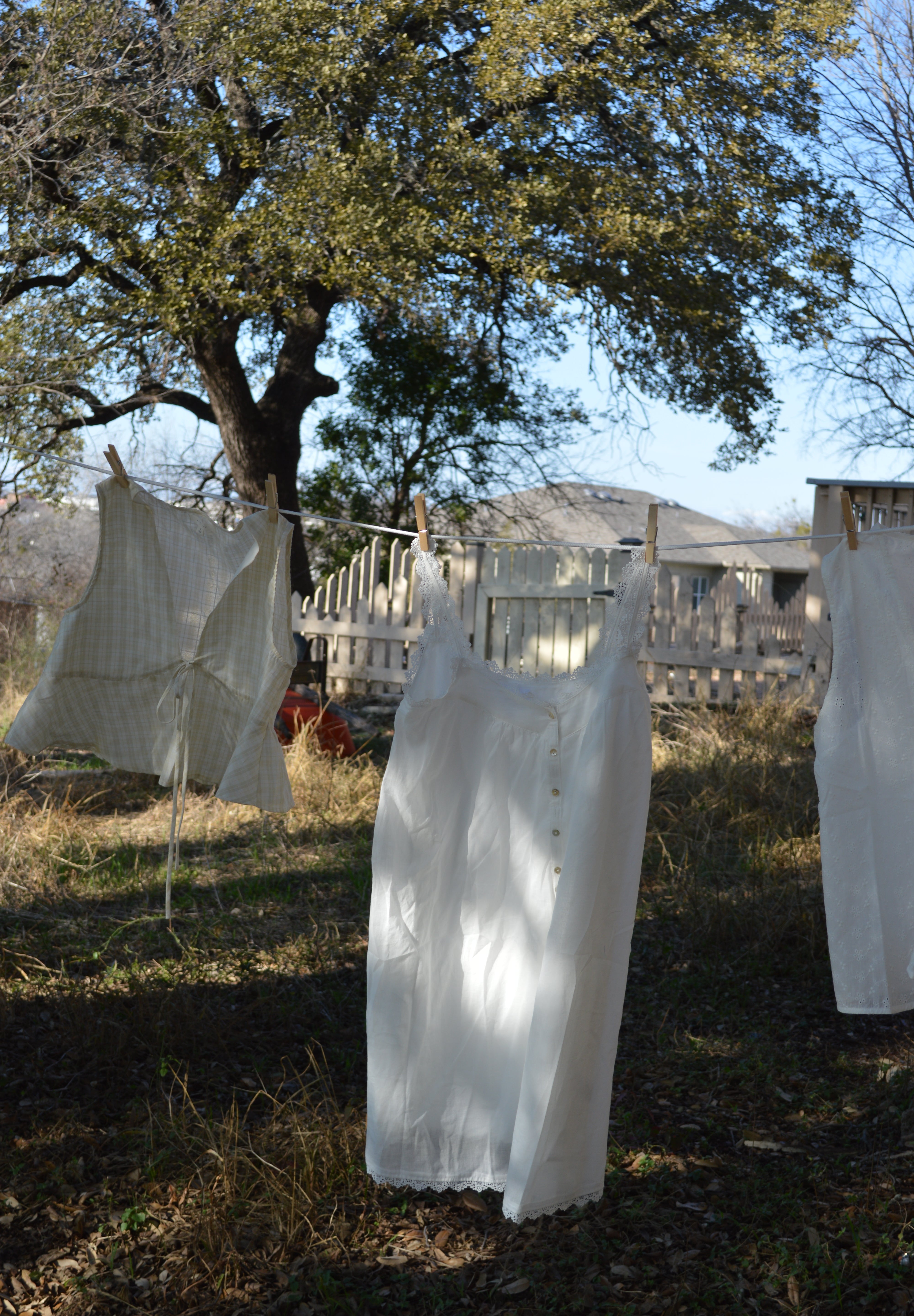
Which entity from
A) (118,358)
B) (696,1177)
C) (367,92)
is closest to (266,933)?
(696,1177)

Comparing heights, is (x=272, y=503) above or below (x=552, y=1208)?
above

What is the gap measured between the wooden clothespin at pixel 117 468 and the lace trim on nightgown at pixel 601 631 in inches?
37.1

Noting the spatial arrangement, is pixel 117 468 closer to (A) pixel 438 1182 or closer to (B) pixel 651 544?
(B) pixel 651 544

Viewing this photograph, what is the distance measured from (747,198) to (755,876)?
5926 mm

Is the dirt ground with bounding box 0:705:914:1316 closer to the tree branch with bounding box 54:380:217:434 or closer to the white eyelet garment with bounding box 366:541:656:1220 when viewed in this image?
the white eyelet garment with bounding box 366:541:656:1220

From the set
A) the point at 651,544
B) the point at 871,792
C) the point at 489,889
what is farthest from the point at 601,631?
the point at 871,792

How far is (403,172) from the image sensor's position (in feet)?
24.8

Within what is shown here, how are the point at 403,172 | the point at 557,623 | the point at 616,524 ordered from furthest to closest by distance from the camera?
the point at 616,524
the point at 403,172
the point at 557,623

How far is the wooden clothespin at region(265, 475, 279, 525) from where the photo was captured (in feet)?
8.92

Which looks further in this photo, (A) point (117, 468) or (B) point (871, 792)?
(A) point (117, 468)

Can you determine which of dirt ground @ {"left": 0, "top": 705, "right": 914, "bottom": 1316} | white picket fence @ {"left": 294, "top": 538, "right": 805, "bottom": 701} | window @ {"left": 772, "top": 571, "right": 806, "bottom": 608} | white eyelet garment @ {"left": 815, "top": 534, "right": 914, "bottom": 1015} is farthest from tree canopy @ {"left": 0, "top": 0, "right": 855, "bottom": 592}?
window @ {"left": 772, "top": 571, "right": 806, "bottom": 608}

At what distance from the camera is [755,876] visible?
446 cm

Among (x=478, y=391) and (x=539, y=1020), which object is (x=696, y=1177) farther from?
(x=478, y=391)

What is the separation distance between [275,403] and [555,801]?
823cm
